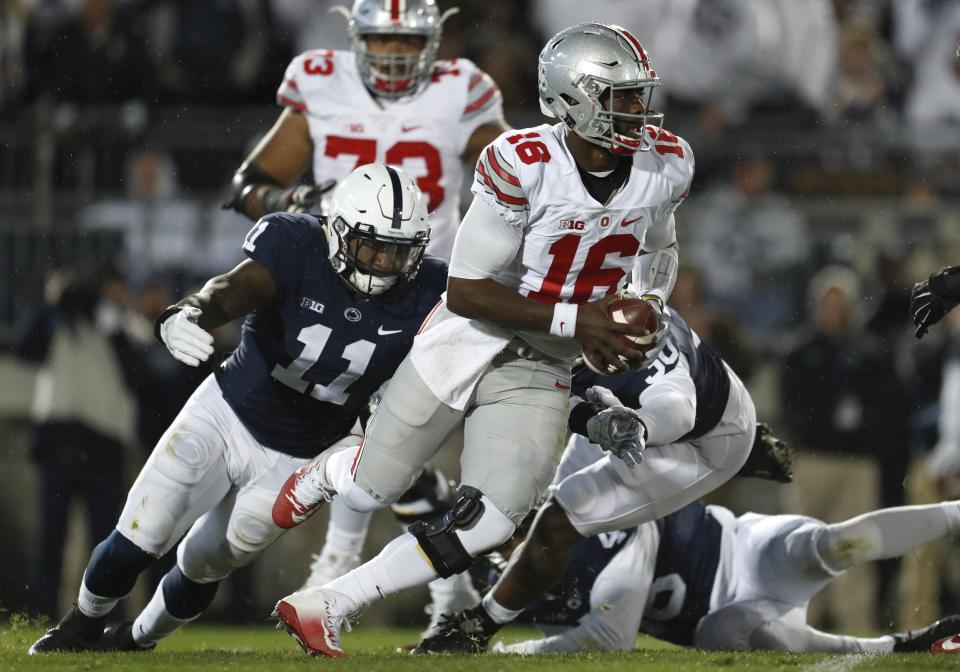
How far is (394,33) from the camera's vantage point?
6555mm

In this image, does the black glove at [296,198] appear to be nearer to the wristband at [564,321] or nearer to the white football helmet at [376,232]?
the white football helmet at [376,232]

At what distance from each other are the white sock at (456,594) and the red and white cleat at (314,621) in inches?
59.7

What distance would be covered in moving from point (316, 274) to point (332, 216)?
8.0 inches

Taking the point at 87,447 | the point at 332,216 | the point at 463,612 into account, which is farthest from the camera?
the point at 87,447

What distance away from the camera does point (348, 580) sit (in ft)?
16.3

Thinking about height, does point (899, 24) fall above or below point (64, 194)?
above

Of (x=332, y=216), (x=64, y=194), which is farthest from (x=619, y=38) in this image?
(x=64, y=194)

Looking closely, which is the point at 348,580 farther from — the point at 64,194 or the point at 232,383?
the point at 64,194

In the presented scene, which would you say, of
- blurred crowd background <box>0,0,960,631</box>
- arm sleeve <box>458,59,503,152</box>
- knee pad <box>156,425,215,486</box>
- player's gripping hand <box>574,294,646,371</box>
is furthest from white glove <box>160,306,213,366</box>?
blurred crowd background <box>0,0,960,631</box>

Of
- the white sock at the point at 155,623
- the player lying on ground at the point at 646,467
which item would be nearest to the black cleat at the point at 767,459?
the player lying on ground at the point at 646,467

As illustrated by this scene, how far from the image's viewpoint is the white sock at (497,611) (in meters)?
5.68

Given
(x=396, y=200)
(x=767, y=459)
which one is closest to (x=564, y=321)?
(x=396, y=200)

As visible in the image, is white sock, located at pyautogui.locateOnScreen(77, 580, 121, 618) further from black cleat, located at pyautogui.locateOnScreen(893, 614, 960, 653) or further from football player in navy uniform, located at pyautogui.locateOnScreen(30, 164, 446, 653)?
black cleat, located at pyautogui.locateOnScreen(893, 614, 960, 653)

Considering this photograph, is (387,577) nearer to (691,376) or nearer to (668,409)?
(668,409)
